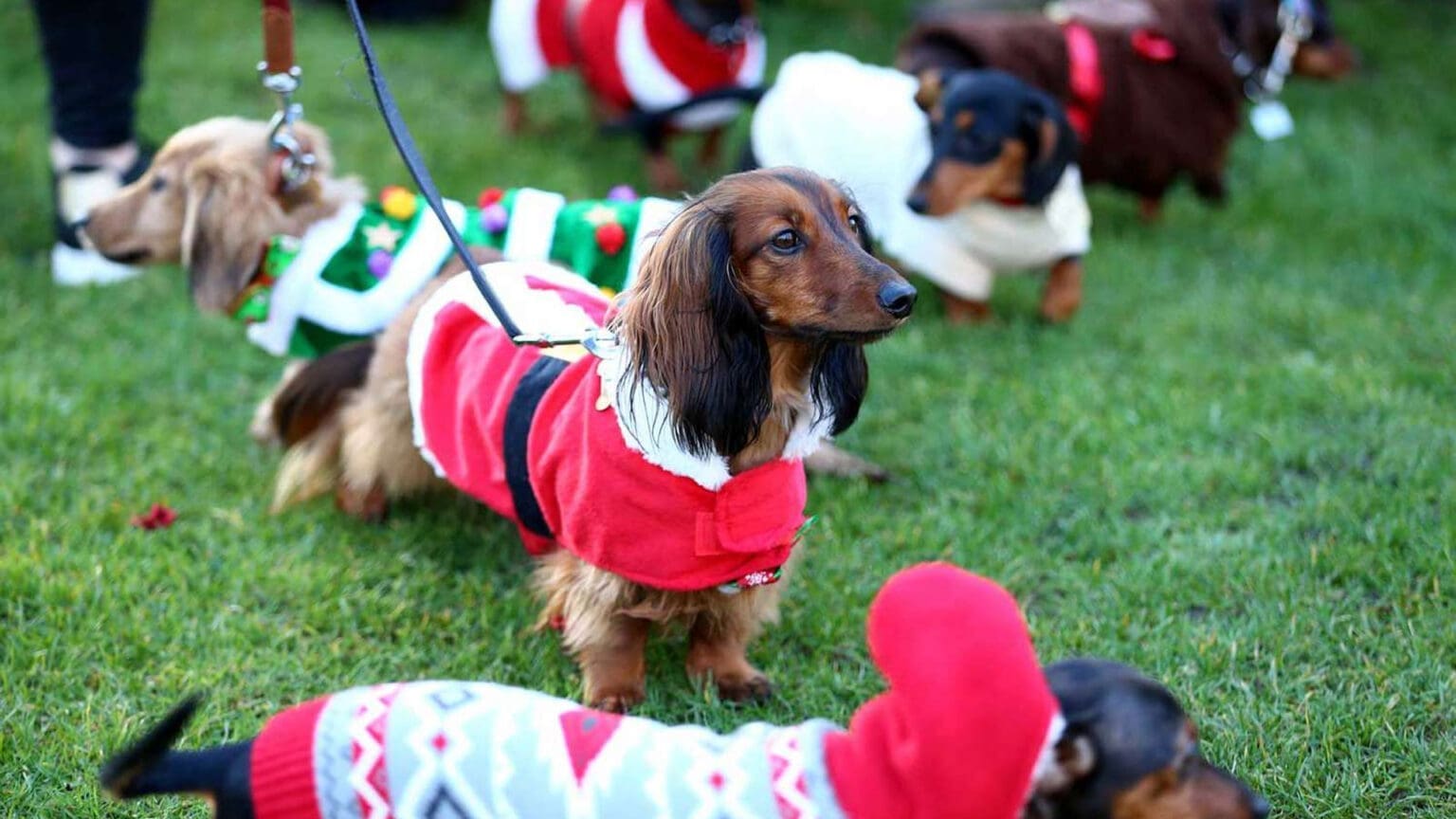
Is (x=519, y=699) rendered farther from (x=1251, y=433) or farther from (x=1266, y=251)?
(x=1266, y=251)

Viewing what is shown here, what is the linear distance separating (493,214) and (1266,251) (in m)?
3.55

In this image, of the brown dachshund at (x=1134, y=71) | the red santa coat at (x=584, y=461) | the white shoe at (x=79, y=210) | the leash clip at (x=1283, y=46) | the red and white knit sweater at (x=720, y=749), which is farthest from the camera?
the leash clip at (x=1283, y=46)

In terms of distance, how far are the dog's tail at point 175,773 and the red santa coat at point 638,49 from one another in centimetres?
431

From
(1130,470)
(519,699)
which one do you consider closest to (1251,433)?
(1130,470)

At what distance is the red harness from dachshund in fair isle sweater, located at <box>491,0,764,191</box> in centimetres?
138

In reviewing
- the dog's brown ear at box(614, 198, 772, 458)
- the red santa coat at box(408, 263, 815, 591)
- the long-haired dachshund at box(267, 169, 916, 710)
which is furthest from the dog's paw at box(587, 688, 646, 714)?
the dog's brown ear at box(614, 198, 772, 458)

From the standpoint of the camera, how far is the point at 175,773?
6.04ft

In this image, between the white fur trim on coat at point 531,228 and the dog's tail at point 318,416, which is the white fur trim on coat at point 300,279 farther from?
the white fur trim on coat at point 531,228

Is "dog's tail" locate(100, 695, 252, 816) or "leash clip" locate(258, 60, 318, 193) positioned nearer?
"dog's tail" locate(100, 695, 252, 816)

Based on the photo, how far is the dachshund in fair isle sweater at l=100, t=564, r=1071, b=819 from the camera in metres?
1.65

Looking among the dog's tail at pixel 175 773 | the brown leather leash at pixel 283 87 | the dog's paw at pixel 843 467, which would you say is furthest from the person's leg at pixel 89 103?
the dog's tail at pixel 175 773

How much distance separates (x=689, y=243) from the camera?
7.84 ft

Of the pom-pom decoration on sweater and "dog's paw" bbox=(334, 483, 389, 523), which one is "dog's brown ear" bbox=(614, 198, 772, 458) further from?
"dog's paw" bbox=(334, 483, 389, 523)

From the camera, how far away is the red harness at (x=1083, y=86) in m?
5.68
